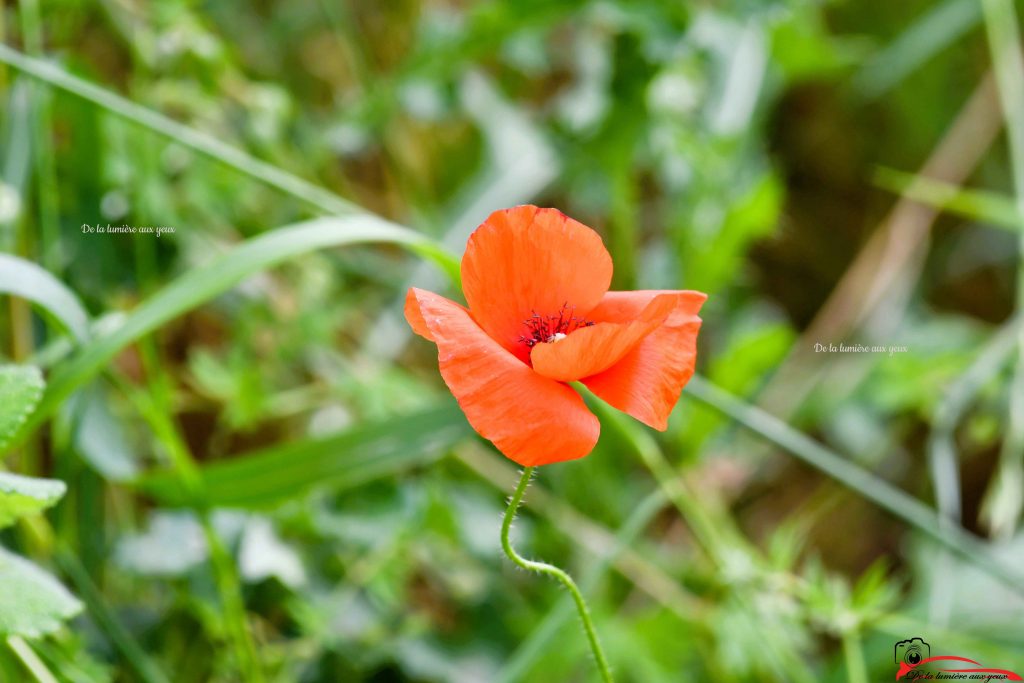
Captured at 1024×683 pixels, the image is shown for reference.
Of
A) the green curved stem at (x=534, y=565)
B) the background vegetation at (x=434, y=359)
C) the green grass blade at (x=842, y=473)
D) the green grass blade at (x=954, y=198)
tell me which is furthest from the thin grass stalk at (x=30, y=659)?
the green grass blade at (x=954, y=198)

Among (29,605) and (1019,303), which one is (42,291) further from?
(1019,303)

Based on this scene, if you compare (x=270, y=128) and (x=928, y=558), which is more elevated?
(x=270, y=128)

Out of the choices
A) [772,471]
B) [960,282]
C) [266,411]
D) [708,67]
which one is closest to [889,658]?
[772,471]

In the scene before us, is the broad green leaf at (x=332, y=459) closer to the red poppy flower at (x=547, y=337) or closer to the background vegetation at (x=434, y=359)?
the background vegetation at (x=434, y=359)

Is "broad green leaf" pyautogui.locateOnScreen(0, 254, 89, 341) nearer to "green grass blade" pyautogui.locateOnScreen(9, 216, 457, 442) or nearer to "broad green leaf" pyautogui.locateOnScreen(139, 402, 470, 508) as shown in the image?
"green grass blade" pyautogui.locateOnScreen(9, 216, 457, 442)

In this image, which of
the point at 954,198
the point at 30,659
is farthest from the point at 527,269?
the point at 954,198

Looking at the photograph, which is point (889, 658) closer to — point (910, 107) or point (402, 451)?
point (402, 451)

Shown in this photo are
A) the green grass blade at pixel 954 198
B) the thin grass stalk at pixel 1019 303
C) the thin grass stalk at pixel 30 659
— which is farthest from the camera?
the green grass blade at pixel 954 198

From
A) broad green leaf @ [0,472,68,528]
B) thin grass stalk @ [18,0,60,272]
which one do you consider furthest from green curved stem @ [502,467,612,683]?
thin grass stalk @ [18,0,60,272]
